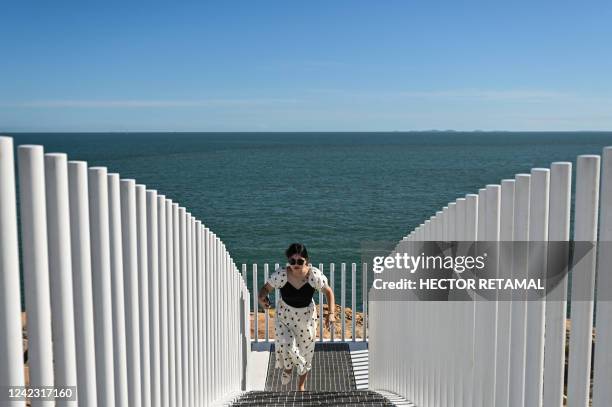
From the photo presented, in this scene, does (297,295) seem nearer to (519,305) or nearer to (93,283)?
(519,305)

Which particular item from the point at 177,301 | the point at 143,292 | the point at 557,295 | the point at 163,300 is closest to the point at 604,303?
the point at 557,295

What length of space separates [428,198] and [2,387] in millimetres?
57450

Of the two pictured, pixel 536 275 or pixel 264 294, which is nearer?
pixel 536 275

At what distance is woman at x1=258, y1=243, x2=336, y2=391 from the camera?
662cm

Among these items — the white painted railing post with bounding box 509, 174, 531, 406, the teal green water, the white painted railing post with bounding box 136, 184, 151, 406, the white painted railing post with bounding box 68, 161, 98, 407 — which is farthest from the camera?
the teal green water

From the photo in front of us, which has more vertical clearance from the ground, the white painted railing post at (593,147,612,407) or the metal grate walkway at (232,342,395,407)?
the white painted railing post at (593,147,612,407)

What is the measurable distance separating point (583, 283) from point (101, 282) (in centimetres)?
179

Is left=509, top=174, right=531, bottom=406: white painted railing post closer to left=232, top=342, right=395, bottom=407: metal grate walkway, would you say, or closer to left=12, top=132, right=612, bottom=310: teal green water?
left=232, top=342, right=395, bottom=407: metal grate walkway

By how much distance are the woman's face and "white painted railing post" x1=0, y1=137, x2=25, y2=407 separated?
15.2ft

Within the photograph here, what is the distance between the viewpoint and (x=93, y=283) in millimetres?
2467

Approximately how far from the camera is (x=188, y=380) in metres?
4.22

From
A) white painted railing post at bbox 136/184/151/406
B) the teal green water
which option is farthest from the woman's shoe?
the teal green water

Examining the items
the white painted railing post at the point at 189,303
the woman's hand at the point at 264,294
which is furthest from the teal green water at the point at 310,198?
the white painted railing post at the point at 189,303

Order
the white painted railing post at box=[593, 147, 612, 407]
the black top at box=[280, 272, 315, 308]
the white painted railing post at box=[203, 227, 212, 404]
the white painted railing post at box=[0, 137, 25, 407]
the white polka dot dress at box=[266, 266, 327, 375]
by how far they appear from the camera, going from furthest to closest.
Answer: the white polka dot dress at box=[266, 266, 327, 375] < the black top at box=[280, 272, 315, 308] < the white painted railing post at box=[203, 227, 212, 404] < the white painted railing post at box=[593, 147, 612, 407] < the white painted railing post at box=[0, 137, 25, 407]
